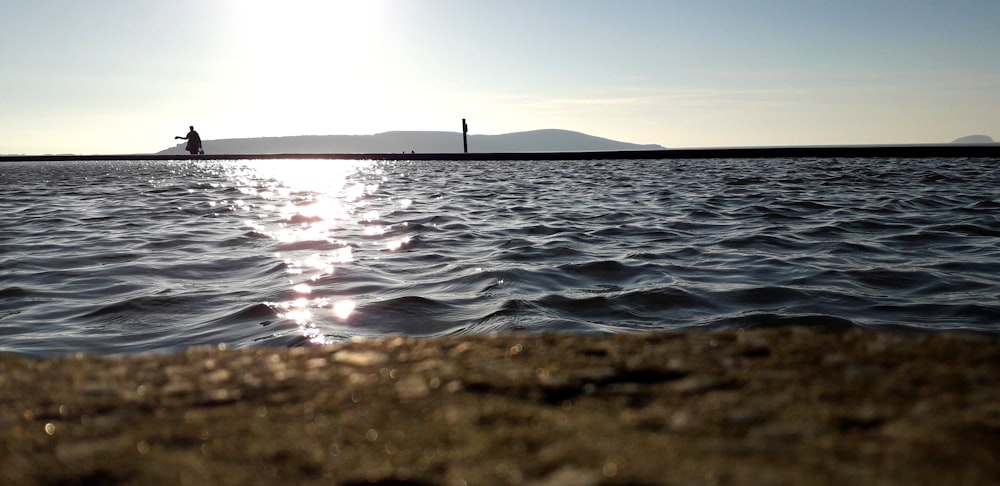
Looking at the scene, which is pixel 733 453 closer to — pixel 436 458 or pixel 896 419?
pixel 896 419

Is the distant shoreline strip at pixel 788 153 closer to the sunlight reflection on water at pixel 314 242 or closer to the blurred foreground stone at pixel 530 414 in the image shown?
the sunlight reflection on water at pixel 314 242

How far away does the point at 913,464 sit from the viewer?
2.98ft

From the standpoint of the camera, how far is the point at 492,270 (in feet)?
18.6

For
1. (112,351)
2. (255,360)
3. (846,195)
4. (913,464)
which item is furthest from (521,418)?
(846,195)

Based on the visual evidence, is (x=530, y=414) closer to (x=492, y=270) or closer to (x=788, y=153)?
(x=492, y=270)

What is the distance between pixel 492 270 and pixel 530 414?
452 cm

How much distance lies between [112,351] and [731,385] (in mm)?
3495

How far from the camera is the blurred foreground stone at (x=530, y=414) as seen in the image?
945mm

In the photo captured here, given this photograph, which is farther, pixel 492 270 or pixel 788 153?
pixel 788 153

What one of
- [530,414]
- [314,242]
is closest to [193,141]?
[314,242]

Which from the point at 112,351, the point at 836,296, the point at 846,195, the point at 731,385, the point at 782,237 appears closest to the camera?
the point at 731,385

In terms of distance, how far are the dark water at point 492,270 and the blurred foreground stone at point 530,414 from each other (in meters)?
2.35

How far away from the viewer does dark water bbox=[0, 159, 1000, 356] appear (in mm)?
4090

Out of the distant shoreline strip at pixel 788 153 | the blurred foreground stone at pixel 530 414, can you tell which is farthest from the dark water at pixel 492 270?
the distant shoreline strip at pixel 788 153
